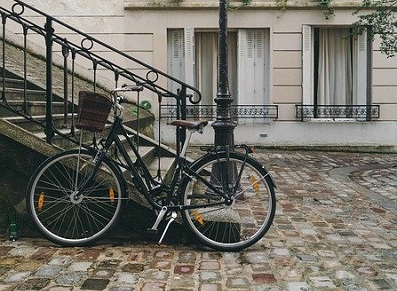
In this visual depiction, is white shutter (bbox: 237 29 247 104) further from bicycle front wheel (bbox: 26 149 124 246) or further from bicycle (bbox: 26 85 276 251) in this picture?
bicycle front wheel (bbox: 26 149 124 246)

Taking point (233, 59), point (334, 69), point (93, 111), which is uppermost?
point (233, 59)

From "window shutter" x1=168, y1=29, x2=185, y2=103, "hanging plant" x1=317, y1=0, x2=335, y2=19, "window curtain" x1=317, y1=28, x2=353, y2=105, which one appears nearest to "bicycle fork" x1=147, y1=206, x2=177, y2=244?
"window shutter" x1=168, y1=29, x2=185, y2=103

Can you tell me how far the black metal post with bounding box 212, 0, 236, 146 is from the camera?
6531 millimetres

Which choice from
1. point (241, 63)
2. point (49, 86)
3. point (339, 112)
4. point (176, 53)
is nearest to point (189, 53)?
point (176, 53)

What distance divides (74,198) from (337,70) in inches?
448

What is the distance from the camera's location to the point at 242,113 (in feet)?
47.6

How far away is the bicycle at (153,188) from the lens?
4.86m

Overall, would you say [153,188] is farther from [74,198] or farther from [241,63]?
[241,63]

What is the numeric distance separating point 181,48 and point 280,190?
24.0ft

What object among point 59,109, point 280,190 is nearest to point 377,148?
point 280,190

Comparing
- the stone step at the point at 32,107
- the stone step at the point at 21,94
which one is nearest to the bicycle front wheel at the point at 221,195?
the stone step at the point at 32,107

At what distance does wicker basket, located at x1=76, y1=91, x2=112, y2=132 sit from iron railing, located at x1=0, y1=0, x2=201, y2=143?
54cm

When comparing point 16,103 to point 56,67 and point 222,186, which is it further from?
point 56,67

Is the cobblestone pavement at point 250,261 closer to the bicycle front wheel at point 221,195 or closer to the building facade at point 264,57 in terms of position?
the bicycle front wheel at point 221,195
